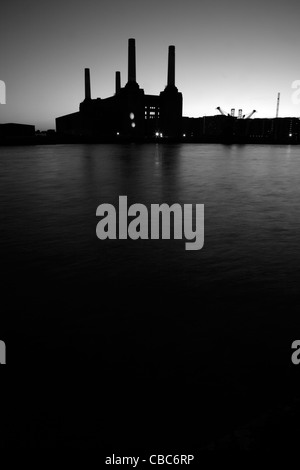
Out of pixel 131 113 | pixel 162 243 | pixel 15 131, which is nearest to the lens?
pixel 162 243

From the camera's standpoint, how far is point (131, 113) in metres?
109

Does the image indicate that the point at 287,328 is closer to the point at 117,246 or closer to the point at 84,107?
the point at 117,246

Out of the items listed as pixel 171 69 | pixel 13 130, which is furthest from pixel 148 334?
pixel 171 69

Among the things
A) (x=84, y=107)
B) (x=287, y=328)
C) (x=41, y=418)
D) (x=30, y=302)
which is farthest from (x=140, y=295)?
(x=84, y=107)

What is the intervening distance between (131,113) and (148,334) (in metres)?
111

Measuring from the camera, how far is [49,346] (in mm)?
4363

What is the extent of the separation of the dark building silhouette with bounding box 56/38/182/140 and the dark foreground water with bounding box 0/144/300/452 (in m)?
101

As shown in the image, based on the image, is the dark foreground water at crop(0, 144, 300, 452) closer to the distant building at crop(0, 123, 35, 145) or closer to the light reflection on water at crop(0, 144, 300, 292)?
the light reflection on water at crop(0, 144, 300, 292)

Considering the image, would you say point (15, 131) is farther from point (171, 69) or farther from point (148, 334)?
point (148, 334)

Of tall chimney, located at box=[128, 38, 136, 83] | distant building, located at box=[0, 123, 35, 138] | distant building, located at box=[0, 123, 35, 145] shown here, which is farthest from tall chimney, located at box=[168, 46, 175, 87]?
distant building, located at box=[0, 123, 35, 138]

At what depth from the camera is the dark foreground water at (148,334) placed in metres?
3.24

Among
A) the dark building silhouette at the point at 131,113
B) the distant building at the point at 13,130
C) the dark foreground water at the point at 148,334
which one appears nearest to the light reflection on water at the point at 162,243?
the dark foreground water at the point at 148,334

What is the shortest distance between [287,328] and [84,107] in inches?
5006

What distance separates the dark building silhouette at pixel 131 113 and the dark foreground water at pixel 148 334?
10108 cm
